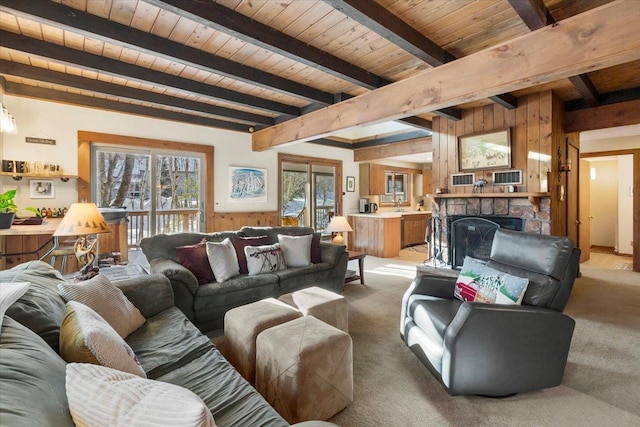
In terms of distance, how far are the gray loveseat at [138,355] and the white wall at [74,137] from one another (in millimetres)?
2568

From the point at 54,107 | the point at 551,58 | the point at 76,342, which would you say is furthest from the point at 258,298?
the point at 54,107

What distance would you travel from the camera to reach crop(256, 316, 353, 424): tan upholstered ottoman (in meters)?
1.56

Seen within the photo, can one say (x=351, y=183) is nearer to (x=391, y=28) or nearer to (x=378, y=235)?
(x=378, y=235)

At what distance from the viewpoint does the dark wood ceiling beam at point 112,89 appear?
2.96m

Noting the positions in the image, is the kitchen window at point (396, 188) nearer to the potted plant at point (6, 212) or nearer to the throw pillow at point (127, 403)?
the potted plant at point (6, 212)

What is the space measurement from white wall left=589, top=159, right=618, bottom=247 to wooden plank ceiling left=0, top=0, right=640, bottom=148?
4.21 m

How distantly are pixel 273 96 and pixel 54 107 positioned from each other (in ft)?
8.83

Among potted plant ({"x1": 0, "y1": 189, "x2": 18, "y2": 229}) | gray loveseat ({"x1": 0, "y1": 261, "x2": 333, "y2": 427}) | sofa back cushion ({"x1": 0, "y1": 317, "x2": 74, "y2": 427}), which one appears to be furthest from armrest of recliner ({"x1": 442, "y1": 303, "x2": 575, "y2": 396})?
potted plant ({"x1": 0, "y1": 189, "x2": 18, "y2": 229})

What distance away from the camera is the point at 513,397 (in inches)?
73.3

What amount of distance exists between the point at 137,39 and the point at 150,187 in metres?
2.60

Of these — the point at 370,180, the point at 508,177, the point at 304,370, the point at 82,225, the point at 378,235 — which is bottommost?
the point at 304,370

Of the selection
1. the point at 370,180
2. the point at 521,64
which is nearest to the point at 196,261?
the point at 521,64

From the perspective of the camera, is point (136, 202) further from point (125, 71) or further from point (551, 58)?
point (551, 58)

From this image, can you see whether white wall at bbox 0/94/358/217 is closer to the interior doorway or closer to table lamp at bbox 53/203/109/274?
table lamp at bbox 53/203/109/274
